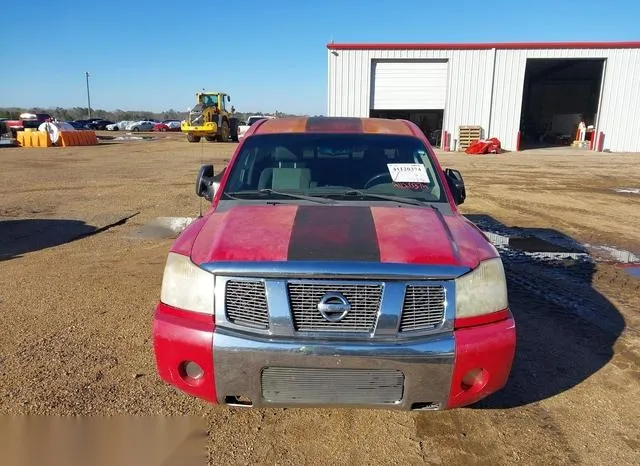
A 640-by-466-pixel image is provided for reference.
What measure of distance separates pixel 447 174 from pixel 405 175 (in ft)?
2.29

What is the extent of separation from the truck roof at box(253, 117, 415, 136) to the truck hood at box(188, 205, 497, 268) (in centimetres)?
107

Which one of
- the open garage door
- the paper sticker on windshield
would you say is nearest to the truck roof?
the paper sticker on windshield

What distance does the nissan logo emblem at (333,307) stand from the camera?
7.52 ft

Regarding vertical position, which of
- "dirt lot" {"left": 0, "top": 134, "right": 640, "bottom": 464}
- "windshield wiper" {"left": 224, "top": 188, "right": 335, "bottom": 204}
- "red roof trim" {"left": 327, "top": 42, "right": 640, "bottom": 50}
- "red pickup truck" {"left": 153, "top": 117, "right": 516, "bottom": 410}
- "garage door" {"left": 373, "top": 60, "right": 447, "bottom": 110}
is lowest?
"dirt lot" {"left": 0, "top": 134, "right": 640, "bottom": 464}

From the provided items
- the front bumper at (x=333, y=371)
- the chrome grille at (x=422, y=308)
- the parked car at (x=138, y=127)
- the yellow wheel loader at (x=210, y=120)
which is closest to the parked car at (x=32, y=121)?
the yellow wheel loader at (x=210, y=120)

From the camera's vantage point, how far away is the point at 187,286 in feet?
8.05

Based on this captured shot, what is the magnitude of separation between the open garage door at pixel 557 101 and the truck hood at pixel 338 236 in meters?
36.5

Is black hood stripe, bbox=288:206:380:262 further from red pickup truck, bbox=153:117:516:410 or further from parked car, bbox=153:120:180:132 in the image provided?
parked car, bbox=153:120:180:132

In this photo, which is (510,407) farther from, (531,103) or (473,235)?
(531,103)

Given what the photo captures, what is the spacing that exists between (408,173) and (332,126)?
82cm

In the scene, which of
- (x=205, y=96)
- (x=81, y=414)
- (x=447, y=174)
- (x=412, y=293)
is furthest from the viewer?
(x=205, y=96)

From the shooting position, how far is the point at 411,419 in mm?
2838

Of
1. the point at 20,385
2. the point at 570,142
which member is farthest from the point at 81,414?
the point at 570,142

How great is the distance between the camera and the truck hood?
2414 millimetres
